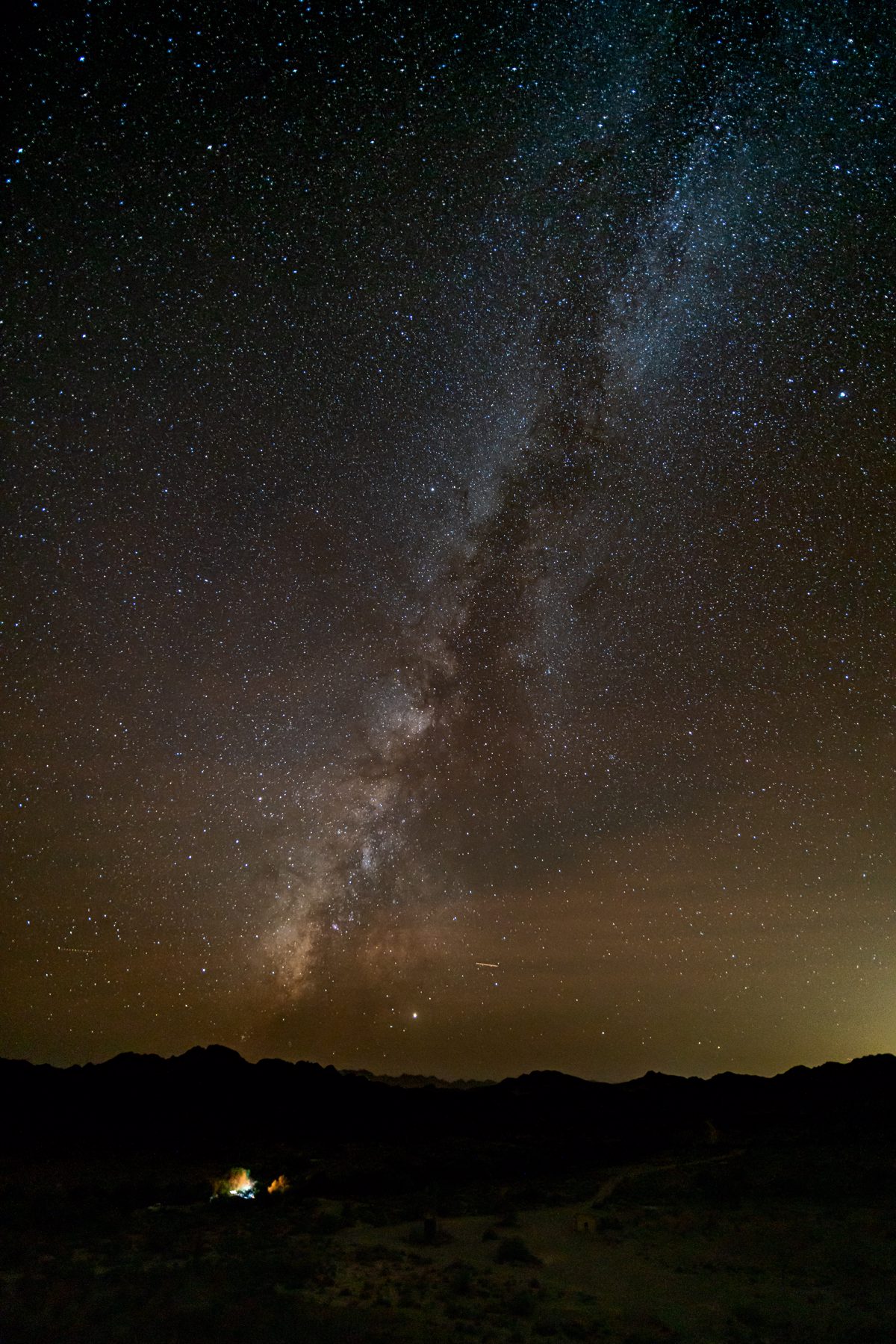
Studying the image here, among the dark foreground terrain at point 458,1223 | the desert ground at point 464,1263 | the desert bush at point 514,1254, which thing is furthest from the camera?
the desert bush at point 514,1254

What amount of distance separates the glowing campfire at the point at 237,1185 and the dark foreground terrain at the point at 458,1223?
0.31 meters

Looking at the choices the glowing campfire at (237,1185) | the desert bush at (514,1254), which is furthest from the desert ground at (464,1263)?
the glowing campfire at (237,1185)

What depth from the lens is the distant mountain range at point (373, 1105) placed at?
3669cm

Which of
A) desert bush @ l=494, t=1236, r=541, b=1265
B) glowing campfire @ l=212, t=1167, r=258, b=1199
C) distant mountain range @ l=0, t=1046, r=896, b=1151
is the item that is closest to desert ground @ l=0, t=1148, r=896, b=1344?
desert bush @ l=494, t=1236, r=541, b=1265

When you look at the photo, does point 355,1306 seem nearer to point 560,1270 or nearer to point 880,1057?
point 560,1270

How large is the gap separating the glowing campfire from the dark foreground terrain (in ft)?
1.03

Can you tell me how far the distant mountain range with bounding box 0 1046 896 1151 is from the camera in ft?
120

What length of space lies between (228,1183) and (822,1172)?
19315 mm

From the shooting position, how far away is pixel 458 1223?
18984 mm

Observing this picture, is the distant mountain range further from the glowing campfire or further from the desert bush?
the desert bush

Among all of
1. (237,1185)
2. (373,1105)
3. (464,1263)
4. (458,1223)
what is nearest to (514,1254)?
(464,1263)

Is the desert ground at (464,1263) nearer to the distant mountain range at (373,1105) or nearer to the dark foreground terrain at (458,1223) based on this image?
the dark foreground terrain at (458,1223)

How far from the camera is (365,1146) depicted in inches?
1323

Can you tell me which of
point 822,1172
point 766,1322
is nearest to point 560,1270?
point 766,1322
